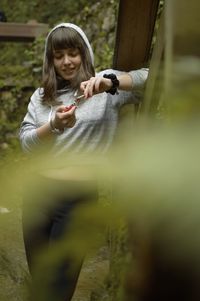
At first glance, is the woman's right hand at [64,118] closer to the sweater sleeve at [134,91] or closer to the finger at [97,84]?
the finger at [97,84]

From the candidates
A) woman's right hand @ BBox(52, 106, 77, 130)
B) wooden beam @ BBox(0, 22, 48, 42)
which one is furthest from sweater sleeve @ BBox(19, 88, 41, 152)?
wooden beam @ BBox(0, 22, 48, 42)

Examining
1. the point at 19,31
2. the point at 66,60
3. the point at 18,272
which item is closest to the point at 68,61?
the point at 66,60

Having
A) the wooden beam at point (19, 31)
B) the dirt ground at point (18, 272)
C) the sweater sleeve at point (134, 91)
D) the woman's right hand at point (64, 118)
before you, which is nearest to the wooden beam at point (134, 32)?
the sweater sleeve at point (134, 91)

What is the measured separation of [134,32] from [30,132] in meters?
0.53

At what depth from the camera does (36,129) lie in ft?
7.86

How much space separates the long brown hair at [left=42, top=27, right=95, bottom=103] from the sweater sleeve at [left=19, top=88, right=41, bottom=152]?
9 cm

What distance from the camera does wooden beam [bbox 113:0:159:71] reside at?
7.63 feet

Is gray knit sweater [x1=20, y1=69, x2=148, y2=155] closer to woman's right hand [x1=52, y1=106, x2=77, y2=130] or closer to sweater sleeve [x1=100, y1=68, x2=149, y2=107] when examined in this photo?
sweater sleeve [x1=100, y1=68, x2=149, y2=107]

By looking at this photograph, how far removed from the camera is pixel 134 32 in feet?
7.94

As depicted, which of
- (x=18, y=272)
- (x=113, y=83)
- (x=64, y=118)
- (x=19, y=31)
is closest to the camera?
(x=64, y=118)

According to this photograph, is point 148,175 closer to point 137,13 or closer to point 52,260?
point 52,260

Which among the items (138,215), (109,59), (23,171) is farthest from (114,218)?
(109,59)

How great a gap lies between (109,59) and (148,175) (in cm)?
573

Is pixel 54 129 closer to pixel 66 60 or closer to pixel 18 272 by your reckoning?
pixel 66 60
